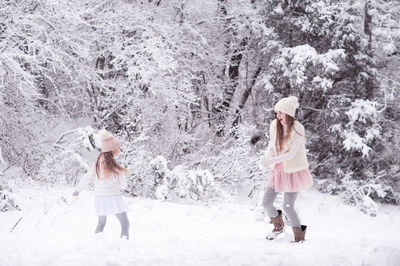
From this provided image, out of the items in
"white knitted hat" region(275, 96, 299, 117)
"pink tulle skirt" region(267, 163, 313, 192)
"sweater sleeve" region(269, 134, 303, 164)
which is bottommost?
"pink tulle skirt" region(267, 163, 313, 192)

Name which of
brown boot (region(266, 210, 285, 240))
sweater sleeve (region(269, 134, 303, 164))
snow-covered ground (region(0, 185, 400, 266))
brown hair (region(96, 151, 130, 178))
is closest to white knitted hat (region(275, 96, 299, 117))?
sweater sleeve (region(269, 134, 303, 164))

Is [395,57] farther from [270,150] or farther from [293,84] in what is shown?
[270,150]

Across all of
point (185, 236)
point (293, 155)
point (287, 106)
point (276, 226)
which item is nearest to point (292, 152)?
point (293, 155)

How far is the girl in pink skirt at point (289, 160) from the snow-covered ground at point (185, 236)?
0.49 m

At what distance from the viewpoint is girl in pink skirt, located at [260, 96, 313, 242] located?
4412 millimetres

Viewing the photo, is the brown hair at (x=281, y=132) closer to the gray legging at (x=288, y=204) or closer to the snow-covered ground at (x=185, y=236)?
the gray legging at (x=288, y=204)

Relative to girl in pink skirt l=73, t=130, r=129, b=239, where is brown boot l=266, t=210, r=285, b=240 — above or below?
below

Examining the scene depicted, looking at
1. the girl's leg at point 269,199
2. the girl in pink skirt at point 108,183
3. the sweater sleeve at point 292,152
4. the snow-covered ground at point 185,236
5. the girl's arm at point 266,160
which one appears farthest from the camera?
the girl in pink skirt at point 108,183

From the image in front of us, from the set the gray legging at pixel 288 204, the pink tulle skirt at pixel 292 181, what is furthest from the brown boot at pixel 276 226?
the pink tulle skirt at pixel 292 181

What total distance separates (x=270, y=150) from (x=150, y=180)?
16.8ft

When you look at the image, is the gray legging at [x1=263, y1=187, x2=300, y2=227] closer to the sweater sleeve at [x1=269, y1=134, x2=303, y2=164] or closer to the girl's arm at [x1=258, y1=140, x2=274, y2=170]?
the girl's arm at [x1=258, y1=140, x2=274, y2=170]

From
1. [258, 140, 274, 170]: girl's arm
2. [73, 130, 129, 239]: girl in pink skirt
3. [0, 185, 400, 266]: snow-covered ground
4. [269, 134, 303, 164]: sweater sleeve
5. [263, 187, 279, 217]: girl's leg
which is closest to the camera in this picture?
[0, 185, 400, 266]: snow-covered ground

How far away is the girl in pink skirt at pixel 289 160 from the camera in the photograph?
14.5ft

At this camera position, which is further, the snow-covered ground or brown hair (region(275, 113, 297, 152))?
brown hair (region(275, 113, 297, 152))
